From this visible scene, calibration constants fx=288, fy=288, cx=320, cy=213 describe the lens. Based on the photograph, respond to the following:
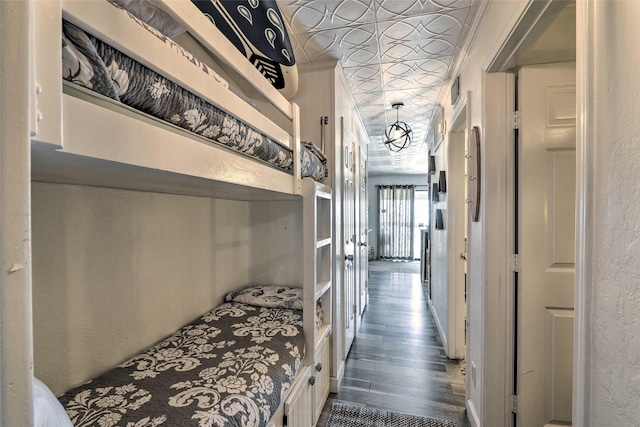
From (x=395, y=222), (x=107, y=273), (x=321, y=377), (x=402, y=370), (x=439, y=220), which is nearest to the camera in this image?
(x=107, y=273)

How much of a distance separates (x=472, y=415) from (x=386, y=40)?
94.0 inches

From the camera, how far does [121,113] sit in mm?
532

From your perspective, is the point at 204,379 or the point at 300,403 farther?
the point at 300,403

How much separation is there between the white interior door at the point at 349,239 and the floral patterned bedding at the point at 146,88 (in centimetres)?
158

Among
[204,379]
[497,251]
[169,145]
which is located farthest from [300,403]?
[169,145]

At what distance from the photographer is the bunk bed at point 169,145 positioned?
434 millimetres

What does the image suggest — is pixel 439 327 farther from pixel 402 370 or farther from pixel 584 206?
pixel 584 206

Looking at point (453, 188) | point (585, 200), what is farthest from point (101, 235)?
point (453, 188)

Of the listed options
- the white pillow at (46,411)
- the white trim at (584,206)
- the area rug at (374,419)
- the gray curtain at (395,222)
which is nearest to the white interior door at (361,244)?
the area rug at (374,419)

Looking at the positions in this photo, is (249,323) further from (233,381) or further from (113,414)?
(113,414)

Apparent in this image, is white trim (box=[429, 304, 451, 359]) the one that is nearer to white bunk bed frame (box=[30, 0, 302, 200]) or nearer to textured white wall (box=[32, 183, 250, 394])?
textured white wall (box=[32, 183, 250, 394])

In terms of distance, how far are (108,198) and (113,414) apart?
751 mm

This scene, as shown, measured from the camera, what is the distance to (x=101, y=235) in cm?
110

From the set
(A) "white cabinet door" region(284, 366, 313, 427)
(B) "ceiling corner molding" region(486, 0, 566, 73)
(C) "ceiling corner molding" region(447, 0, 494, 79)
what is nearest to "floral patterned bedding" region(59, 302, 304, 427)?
(A) "white cabinet door" region(284, 366, 313, 427)
